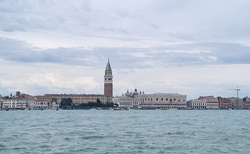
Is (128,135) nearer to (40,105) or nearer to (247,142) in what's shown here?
(247,142)

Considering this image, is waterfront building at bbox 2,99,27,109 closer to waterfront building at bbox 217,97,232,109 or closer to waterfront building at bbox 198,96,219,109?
waterfront building at bbox 198,96,219,109

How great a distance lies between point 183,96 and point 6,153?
15245 centimetres

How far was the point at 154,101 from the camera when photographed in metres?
168

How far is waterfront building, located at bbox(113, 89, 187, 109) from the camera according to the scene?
166 metres

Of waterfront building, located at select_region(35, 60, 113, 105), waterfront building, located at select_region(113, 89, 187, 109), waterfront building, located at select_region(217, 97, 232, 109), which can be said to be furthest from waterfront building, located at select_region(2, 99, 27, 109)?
waterfront building, located at select_region(217, 97, 232, 109)

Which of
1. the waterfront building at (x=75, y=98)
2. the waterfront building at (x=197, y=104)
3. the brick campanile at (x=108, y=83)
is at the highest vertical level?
Answer: the brick campanile at (x=108, y=83)

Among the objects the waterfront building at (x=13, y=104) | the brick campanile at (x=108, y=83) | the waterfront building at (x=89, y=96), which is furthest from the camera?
the brick campanile at (x=108, y=83)

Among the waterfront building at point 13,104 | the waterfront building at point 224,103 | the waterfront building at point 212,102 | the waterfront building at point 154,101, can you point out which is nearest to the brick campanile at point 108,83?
the waterfront building at point 154,101

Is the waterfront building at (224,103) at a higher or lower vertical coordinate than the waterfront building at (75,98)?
lower

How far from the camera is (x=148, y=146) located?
943 inches

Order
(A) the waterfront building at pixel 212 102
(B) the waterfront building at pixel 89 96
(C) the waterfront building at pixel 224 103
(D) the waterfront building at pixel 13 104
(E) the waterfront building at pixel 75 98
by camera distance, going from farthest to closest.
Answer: (C) the waterfront building at pixel 224 103 < (A) the waterfront building at pixel 212 102 < (B) the waterfront building at pixel 89 96 < (E) the waterfront building at pixel 75 98 < (D) the waterfront building at pixel 13 104

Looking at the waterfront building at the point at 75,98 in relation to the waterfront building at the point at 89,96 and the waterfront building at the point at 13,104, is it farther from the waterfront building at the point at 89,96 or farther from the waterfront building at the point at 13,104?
the waterfront building at the point at 13,104

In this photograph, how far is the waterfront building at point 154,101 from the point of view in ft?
544

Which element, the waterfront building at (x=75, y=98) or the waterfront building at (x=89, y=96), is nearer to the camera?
the waterfront building at (x=75, y=98)
